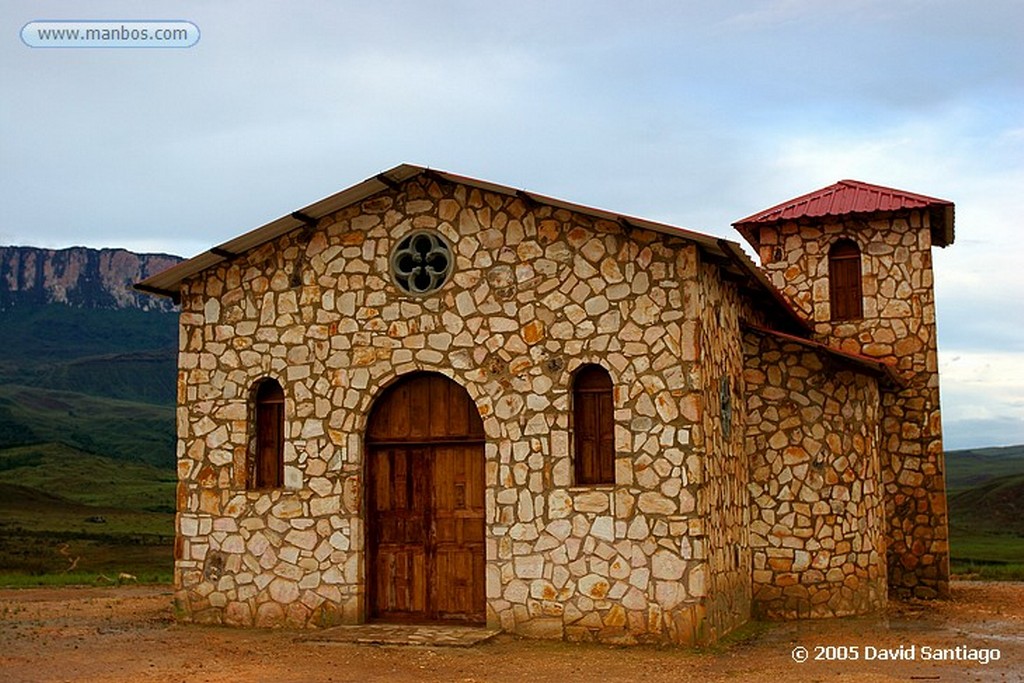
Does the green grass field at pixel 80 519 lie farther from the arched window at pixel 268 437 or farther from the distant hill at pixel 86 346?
the distant hill at pixel 86 346

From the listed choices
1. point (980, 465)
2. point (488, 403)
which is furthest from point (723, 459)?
point (980, 465)

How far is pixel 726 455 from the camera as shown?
47.8 feet

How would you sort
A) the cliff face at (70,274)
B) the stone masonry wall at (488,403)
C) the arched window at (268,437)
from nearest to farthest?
the stone masonry wall at (488,403)
the arched window at (268,437)
the cliff face at (70,274)

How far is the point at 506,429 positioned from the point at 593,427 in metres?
1.02

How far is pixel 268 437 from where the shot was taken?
15188 mm

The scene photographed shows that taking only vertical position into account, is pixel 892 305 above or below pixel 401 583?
above

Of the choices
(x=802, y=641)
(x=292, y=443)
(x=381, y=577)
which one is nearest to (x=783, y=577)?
(x=802, y=641)

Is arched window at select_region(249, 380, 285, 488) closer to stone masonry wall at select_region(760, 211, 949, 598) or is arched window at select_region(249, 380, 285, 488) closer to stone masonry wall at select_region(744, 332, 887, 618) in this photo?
stone masonry wall at select_region(744, 332, 887, 618)

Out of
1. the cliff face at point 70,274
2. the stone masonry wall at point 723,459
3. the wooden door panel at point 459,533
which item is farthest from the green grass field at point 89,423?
the stone masonry wall at point 723,459

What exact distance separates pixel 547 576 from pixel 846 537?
4.44 meters

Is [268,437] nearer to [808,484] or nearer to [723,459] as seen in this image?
[723,459]

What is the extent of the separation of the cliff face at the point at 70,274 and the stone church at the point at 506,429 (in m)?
132

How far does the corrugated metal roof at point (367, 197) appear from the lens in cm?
1326

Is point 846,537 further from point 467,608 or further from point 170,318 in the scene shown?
point 170,318
